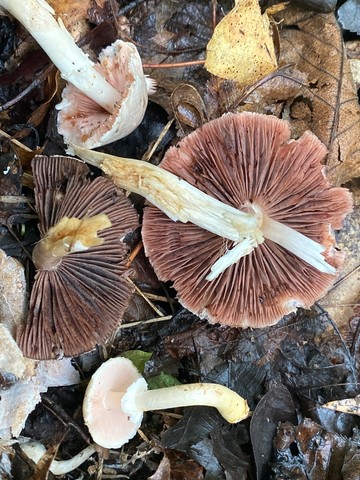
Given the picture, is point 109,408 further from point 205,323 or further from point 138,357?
point 205,323

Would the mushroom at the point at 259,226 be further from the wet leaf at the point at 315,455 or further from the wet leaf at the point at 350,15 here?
the wet leaf at the point at 350,15

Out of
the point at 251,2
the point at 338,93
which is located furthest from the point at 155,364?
the point at 251,2

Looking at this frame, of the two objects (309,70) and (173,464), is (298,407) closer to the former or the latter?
(173,464)

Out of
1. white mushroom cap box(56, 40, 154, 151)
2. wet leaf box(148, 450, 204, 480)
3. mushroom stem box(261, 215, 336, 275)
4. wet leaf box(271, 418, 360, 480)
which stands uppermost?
white mushroom cap box(56, 40, 154, 151)

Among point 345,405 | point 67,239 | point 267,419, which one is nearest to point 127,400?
point 267,419

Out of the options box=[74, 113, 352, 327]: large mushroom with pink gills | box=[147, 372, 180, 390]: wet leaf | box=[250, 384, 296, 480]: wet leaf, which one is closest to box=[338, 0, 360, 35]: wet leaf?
box=[74, 113, 352, 327]: large mushroom with pink gills

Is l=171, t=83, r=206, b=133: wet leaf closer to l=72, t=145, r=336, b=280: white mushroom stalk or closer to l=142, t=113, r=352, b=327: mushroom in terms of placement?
l=142, t=113, r=352, b=327: mushroom

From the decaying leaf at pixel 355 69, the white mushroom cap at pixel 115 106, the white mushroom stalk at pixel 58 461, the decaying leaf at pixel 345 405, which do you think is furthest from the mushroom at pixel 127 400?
the decaying leaf at pixel 355 69
